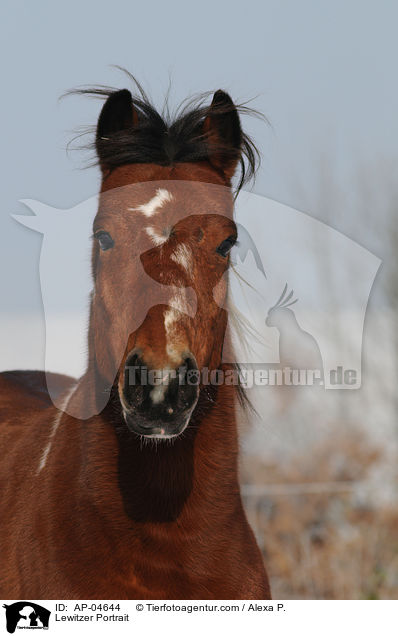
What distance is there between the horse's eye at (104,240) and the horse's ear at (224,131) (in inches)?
29.1

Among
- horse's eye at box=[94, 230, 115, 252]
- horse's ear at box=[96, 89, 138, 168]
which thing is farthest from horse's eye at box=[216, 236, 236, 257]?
horse's ear at box=[96, 89, 138, 168]

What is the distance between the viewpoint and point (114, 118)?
3.23 meters

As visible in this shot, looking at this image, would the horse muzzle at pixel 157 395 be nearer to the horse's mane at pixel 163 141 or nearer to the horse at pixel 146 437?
the horse at pixel 146 437

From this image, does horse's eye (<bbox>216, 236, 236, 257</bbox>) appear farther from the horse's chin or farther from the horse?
the horse's chin

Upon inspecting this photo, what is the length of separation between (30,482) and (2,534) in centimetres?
29

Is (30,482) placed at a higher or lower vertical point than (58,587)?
higher

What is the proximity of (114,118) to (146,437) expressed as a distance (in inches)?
62.4

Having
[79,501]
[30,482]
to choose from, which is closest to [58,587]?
[79,501]

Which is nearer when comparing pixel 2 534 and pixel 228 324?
pixel 228 324
